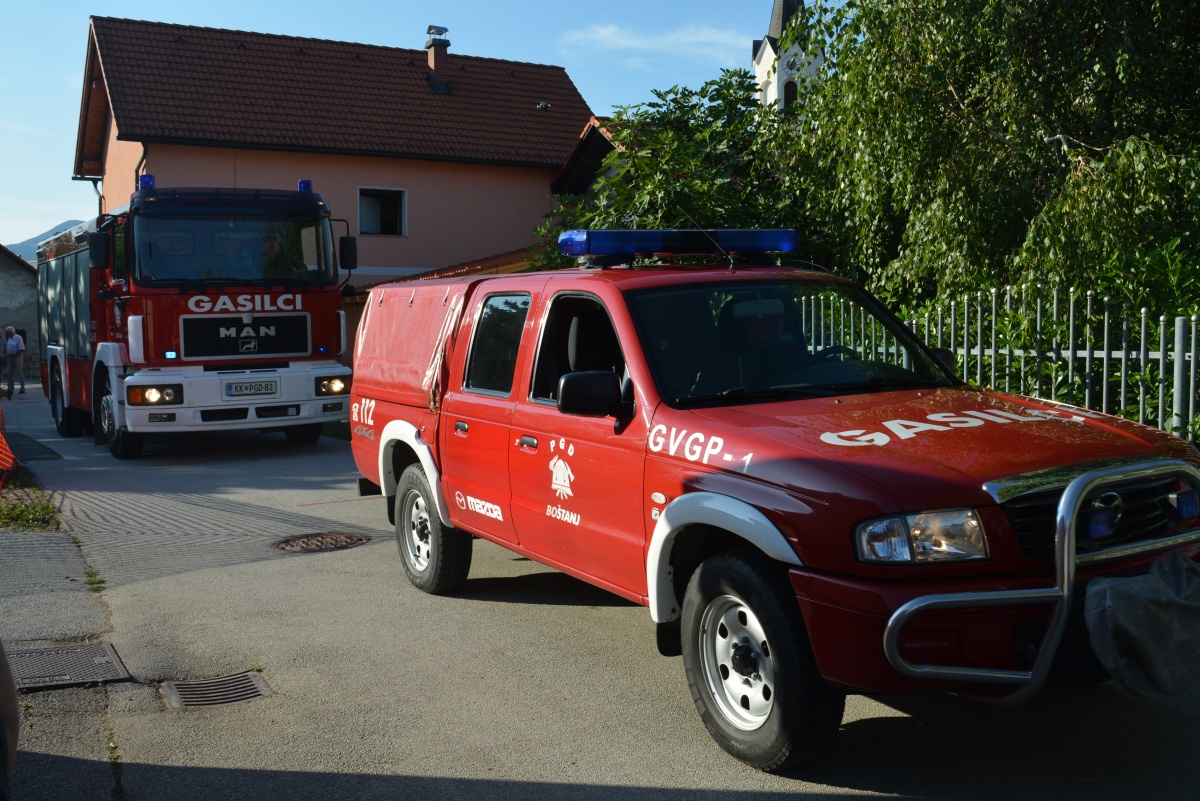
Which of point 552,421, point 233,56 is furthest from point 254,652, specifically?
point 233,56

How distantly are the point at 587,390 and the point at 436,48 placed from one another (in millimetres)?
27600

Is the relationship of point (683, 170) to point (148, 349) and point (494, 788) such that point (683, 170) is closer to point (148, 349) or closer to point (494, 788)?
point (148, 349)

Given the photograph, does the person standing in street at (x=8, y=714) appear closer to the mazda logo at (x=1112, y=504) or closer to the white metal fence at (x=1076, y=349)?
the mazda logo at (x=1112, y=504)

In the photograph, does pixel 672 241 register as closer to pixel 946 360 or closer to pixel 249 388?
Answer: pixel 946 360

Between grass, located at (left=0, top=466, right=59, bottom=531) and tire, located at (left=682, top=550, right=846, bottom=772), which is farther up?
tire, located at (left=682, top=550, right=846, bottom=772)

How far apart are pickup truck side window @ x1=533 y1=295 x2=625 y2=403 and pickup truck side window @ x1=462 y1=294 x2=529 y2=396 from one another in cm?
22

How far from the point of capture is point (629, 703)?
4941 mm

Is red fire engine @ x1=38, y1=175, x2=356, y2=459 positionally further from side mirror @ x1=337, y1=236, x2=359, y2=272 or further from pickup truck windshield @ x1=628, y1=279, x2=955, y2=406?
pickup truck windshield @ x1=628, y1=279, x2=955, y2=406

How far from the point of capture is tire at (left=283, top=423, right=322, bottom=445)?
15.4m

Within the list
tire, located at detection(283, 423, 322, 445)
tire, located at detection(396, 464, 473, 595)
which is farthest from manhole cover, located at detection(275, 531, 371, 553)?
tire, located at detection(283, 423, 322, 445)

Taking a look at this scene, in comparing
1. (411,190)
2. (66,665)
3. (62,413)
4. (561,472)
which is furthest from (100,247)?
(411,190)

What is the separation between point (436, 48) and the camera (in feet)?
99.8

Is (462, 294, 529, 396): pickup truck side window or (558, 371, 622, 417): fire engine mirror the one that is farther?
(462, 294, 529, 396): pickup truck side window

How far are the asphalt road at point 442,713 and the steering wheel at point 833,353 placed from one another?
1436 mm
